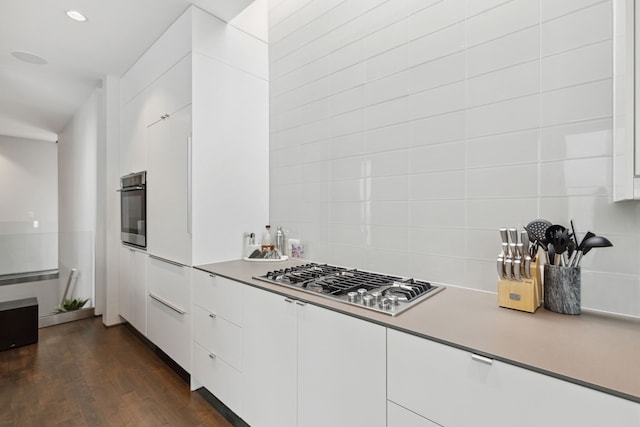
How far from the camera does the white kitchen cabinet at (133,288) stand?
8.83 feet

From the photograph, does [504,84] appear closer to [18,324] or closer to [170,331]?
[170,331]

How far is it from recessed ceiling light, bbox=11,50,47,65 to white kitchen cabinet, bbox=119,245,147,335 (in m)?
1.88

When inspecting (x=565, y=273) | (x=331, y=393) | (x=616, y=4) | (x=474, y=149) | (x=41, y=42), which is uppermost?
(x=41, y=42)

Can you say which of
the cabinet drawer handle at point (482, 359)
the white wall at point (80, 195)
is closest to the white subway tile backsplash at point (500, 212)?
the cabinet drawer handle at point (482, 359)

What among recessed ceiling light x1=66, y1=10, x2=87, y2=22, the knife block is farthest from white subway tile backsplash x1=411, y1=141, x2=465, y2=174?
recessed ceiling light x1=66, y1=10, x2=87, y2=22

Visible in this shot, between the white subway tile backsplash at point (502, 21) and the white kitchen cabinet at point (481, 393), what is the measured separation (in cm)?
135

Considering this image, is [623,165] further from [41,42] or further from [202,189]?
[41,42]

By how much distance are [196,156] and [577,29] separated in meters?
2.05

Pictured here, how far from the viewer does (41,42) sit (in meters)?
2.50

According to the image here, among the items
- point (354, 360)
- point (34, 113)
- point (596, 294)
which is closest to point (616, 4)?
point (596, 294)

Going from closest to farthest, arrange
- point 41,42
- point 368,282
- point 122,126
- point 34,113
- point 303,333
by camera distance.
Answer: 1. point 303,333
2. point 368,282
3. point 41,42
4. point 122,126
5. point 34,113

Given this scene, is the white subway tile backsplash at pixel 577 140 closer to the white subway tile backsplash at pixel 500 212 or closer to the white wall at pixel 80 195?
the white subway tile backsplash at pixel 500 212

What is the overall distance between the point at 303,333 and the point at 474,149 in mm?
1148

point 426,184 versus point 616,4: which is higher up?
point 616,4
